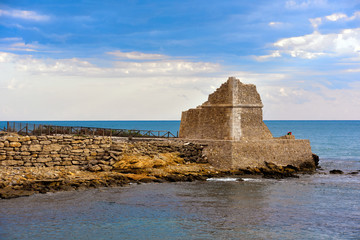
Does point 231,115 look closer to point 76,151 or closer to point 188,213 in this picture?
point 76,151

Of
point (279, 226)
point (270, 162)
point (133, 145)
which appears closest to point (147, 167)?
point (133, 145)

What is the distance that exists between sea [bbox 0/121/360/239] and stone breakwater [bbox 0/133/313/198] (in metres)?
1.54

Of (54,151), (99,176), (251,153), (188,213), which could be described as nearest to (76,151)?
(54,151)

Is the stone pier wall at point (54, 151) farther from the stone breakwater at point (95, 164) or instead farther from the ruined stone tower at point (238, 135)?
the ruined stone tower at point (238, 135)

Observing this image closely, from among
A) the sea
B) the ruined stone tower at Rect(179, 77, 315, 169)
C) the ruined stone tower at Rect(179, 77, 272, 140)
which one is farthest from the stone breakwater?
the ruined stone tower at Rect(179, 77, 272, 140)

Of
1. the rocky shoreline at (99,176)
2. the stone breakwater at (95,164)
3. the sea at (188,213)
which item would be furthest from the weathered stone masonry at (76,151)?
the sea at (188,213)

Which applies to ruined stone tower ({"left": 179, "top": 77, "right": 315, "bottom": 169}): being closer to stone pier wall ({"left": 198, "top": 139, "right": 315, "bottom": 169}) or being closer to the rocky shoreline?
stone pier wall ({"left": 198, "top": 139, "right": 315, "bottom": 169})

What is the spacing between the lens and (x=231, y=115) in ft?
99.4

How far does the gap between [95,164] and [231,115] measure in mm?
10391

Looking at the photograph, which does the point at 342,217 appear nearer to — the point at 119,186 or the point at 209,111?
the point at 119,186

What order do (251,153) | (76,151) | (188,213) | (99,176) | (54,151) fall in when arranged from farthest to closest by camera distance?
1. (251,153)
2. (76,151)
3. (54,151)
4. (99,176)
5. (188,213)

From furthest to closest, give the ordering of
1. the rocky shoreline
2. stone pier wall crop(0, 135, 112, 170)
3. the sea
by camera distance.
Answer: stone pier wall crop(0, 135, 112, 170) < the rocky shoreline < the sea

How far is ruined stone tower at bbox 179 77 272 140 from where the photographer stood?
30375 mm

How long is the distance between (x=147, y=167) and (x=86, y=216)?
9957mm
